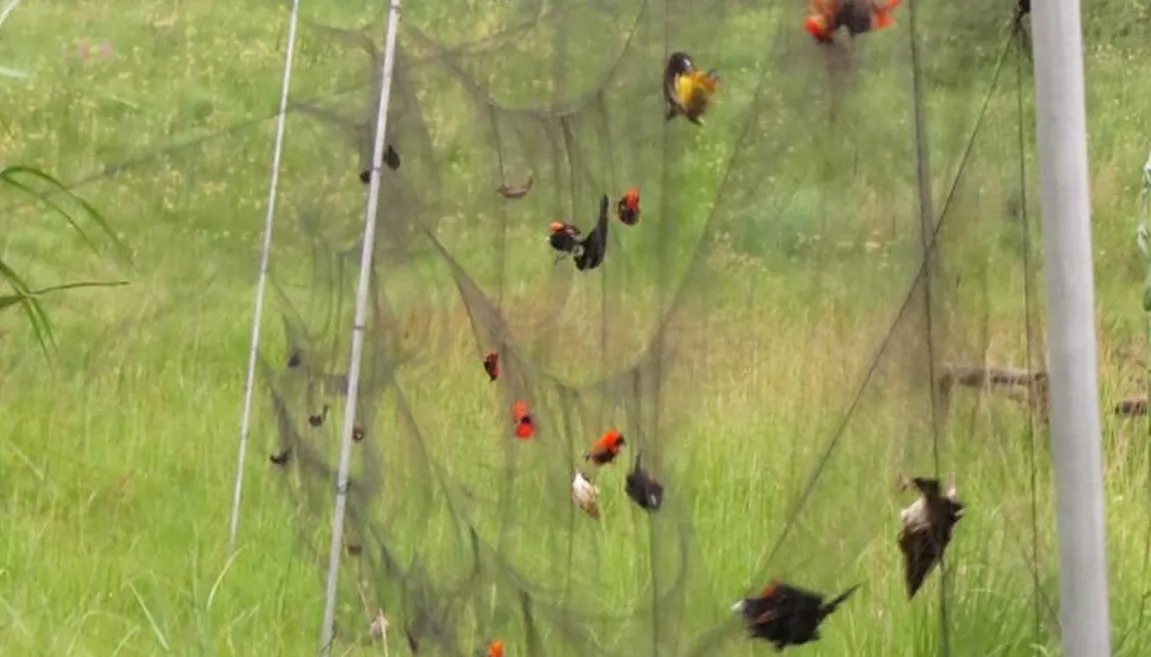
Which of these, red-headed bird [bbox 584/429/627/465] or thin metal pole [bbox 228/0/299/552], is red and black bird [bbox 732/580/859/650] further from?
thin metal pole [bbox 228/0/299/552]

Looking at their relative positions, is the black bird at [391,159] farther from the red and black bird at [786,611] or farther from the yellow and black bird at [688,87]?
the red and black bird at [786,611]

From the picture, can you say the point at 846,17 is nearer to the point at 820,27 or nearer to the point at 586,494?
the point at 820,27

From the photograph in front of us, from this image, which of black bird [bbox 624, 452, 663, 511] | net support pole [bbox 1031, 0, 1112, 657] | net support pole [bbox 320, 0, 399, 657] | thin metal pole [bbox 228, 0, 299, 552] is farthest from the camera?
thin metal pole [bbox 228, 0, 299, 552]

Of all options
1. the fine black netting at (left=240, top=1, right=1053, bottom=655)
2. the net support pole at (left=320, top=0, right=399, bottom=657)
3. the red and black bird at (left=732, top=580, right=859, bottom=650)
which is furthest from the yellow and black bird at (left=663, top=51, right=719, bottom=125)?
the net support pole at (left=320, top=0, right=399, bottom=657)

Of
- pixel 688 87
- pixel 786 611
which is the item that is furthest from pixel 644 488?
pixel 688 87

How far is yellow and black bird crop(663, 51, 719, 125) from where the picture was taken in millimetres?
1193

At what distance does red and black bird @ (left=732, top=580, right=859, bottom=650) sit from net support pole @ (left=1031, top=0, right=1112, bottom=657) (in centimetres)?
22

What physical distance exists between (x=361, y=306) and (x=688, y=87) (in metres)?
0.57

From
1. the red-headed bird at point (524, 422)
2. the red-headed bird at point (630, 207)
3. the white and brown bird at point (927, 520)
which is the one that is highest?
the red-headed bird at point (630, 207)

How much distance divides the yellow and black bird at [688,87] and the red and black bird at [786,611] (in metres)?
0.36

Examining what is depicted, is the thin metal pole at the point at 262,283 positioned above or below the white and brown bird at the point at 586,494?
above

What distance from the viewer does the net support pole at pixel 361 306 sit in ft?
5.35

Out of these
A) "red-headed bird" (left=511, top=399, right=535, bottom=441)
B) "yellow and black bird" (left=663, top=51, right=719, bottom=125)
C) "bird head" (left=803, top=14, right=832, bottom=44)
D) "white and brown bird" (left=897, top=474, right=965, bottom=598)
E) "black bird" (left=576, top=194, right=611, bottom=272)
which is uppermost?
"bird head" (left=803, top=14, right=832, bottom=44)

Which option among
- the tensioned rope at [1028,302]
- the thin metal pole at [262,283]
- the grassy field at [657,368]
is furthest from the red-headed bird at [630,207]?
the thin metal pole at [262,283]
